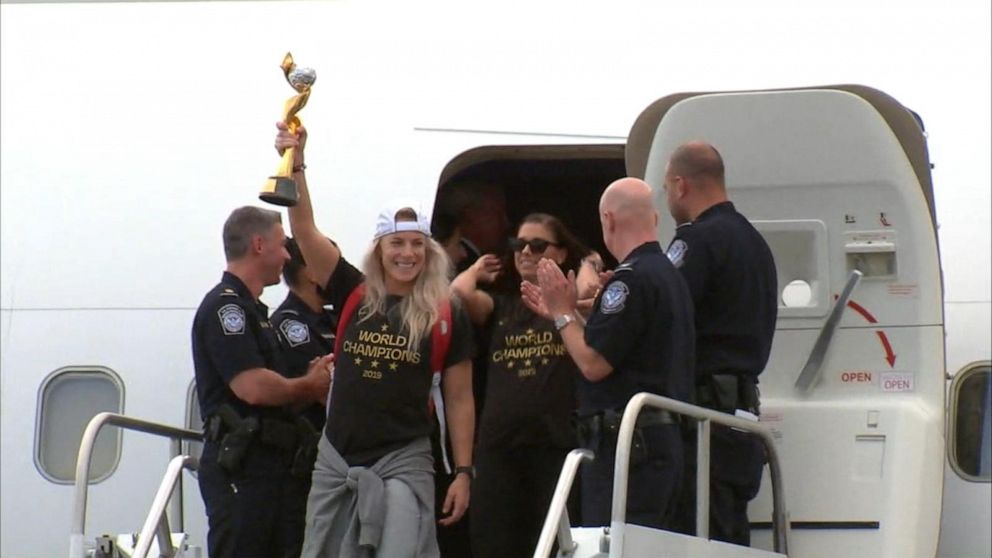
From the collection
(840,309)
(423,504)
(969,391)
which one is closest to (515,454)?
(423,504)

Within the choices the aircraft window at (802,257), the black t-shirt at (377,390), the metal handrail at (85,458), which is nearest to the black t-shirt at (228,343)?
the metal handrail at (85,458)

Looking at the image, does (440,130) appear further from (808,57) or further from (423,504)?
(423,504)

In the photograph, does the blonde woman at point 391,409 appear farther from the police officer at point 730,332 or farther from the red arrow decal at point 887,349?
the red arrow decal at point 887,349

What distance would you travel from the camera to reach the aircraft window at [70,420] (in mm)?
7520

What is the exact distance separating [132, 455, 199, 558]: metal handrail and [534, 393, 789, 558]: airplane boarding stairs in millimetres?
1389

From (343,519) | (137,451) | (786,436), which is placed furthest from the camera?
(137,451)

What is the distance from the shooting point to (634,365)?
5551mm

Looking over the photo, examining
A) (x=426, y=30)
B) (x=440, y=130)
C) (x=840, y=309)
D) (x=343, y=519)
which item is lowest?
(x=343, y=519)

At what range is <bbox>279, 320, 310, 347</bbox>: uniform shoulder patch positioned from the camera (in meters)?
6.59

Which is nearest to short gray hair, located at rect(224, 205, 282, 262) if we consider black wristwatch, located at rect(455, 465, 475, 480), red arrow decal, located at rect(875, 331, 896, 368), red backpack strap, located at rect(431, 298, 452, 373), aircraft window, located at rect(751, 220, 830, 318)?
red backpack strap, located at rect(431, 298, 452, 373)

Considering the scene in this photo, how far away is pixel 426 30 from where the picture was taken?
7457 mm

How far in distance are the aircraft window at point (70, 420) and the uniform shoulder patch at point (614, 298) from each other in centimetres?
290

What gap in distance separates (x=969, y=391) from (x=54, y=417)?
405 centimetres

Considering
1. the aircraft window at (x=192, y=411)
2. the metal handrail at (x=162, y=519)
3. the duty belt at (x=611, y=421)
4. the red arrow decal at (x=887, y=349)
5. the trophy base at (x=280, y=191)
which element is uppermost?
the trophy base at (x=280, y=191)
